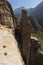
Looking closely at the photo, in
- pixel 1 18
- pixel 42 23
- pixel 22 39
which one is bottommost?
pixel 42 23

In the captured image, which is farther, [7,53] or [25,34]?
[25,34]

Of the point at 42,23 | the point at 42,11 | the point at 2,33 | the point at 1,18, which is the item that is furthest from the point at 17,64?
the point at 42,11

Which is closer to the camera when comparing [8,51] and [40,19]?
[8,51]

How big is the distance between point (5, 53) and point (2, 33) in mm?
2194

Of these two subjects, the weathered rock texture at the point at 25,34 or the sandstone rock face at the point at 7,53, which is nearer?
the sandstone rock face at the point at 7,53

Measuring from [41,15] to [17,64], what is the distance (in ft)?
445

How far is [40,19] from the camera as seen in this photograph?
13525 cm

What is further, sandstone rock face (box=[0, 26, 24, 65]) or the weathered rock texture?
the weathered rock texture

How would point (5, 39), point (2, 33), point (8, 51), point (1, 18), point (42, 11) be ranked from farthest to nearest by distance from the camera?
point (42, 11)
point (1, 18)
point (2, 33)
point (5, 39)
point (8, 51)

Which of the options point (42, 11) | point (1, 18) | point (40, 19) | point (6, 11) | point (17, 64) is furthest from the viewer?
point (42, 11)

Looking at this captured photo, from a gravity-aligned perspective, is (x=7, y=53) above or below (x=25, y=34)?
above

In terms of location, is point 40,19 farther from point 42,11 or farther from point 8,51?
point 8,51

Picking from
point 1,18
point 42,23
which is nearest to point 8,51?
point 1,18

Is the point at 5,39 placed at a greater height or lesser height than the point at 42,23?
greater
